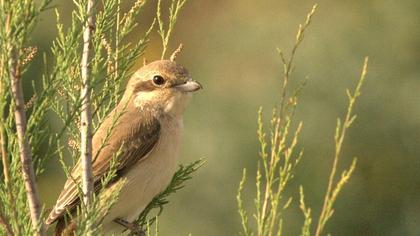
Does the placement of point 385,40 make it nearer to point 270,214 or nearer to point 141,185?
point 141,185

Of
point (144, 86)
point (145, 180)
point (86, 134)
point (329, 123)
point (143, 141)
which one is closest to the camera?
point (86, 134)

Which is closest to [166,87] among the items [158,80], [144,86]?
[158,80]

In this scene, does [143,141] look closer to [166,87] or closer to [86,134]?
[166,87]

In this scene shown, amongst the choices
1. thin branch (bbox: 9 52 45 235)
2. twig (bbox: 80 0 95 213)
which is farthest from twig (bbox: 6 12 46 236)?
twig (bbox: 80 0 95 213)

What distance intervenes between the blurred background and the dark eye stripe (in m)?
3.43

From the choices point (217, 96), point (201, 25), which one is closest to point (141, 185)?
point (217, 96)

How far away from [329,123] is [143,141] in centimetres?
438

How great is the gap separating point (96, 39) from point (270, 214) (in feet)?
3.70

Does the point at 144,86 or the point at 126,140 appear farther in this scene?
the point at 144,86

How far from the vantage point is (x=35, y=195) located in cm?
442

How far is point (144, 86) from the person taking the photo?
6.96m

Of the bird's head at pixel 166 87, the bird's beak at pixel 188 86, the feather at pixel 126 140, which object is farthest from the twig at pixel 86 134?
the bird's beak at pixel 188 86

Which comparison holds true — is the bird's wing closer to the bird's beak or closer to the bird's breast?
the bird's breast

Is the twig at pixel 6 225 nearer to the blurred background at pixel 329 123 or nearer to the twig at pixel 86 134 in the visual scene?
the twig at pixel 86 134
